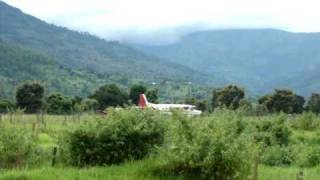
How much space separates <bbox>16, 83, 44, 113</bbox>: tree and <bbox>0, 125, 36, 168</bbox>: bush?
82922 mm

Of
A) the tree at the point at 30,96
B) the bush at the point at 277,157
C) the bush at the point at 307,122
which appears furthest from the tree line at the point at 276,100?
the bush at the point at 277,157

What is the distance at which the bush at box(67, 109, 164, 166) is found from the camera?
19156 millimetres

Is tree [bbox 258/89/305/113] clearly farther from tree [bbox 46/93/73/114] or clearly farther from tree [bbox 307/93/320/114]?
tree [bbox 46/93/73/114]

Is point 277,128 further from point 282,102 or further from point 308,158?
point 282,102

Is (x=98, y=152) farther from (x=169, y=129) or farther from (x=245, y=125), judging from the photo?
(x=245, y=125)

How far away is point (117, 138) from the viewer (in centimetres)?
1912

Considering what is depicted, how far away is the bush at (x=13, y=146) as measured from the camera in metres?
19.6

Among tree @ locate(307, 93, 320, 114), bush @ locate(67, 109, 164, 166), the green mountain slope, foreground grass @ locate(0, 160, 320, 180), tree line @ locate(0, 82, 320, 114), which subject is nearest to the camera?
foreground grass @ locate(0, 160, 320, 180)

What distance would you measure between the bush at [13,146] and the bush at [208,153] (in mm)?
4627

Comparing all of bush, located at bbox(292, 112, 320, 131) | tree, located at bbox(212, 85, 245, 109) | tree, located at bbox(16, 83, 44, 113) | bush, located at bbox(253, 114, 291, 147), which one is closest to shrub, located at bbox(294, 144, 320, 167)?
bush, located at bbox(253, 114, 291, 147)

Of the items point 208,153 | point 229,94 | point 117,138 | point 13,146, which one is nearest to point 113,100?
point 229,94

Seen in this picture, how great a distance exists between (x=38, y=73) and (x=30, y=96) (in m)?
67.5

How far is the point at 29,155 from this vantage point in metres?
20.7

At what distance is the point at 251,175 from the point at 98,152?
4.84m
